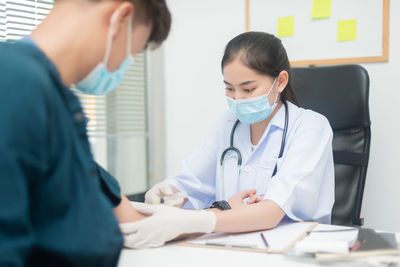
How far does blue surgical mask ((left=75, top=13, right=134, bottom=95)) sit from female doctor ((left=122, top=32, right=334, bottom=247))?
354 mm

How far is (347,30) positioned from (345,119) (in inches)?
24.3

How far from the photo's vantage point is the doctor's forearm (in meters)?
→ 1.02

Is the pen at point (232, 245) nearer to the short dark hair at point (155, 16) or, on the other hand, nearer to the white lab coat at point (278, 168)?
the white lab coat at point (278, 168)

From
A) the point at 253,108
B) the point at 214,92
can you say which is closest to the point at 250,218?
the point at 253,108

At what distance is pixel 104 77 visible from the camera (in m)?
0.75

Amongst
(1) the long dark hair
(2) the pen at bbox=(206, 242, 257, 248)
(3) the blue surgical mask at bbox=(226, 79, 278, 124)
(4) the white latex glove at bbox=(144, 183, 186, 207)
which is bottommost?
(4) the white latex glove at bbox=(144, 183, 186, 207)

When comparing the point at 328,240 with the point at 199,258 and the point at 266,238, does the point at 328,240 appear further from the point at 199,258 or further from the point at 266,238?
the point at 199,258

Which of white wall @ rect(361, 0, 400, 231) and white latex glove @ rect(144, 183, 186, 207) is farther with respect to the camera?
white wall @ rect(361, 0, 400, 231)

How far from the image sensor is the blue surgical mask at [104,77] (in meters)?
0.70

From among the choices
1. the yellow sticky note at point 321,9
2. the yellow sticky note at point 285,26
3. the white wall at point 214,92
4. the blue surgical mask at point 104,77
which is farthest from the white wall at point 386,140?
the blue surgical mask at point 104,77

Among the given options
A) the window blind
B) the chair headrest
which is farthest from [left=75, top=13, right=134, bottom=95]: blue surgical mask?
the window blind

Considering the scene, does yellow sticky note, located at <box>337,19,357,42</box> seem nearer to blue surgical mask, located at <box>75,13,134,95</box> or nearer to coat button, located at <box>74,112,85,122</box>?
blue surgical mask, located at <box>75,13,134,95</box>

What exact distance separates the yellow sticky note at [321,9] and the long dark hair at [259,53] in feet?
2.41

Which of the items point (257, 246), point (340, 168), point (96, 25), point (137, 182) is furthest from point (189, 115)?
point (96, 25)
